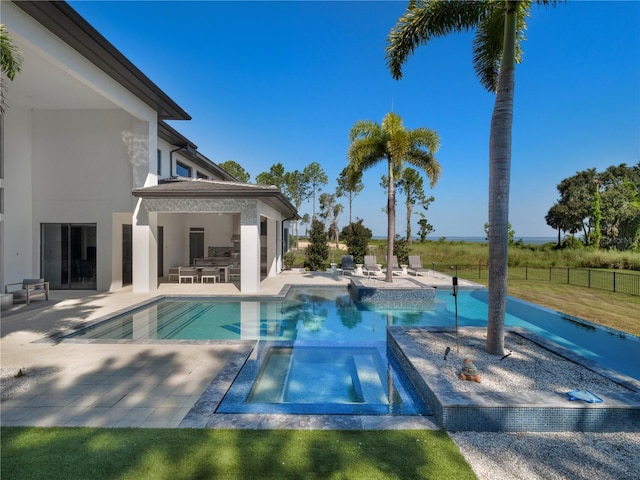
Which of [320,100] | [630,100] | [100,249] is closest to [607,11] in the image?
[630,100]

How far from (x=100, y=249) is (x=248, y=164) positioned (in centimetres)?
3321

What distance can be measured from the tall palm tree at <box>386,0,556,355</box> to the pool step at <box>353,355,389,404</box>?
214 centimetres

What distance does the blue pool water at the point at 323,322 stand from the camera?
23.9ft

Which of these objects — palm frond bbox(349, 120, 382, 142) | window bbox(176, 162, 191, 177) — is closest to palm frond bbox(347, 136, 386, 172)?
palm frond bbox(349, 120, 382, 142)

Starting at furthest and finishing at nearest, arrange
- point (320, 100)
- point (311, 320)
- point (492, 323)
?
point (320, 100), point (311, 320), point (492, 323)

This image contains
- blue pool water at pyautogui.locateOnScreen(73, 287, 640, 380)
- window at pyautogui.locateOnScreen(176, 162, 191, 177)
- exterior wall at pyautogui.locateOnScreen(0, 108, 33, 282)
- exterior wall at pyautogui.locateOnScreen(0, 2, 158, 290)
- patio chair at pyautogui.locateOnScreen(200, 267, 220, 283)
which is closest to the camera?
blue pool water at pyautogui.locateOnScreen(73, 287, 640, 380)

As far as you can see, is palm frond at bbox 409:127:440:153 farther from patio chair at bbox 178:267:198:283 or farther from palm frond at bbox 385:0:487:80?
patio chair at bbox 178:267:198:283

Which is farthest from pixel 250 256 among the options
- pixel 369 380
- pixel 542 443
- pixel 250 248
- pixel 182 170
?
pixel 542 443

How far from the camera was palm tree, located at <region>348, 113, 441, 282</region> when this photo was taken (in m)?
13.3

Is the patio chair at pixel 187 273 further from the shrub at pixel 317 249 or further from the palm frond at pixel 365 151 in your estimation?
the palm frond at pixel 365 151

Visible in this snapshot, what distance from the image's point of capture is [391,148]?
1316 centimetres

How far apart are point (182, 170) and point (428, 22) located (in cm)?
1492

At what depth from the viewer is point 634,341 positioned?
714 cm

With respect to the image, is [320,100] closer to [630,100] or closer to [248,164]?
[630,100]
